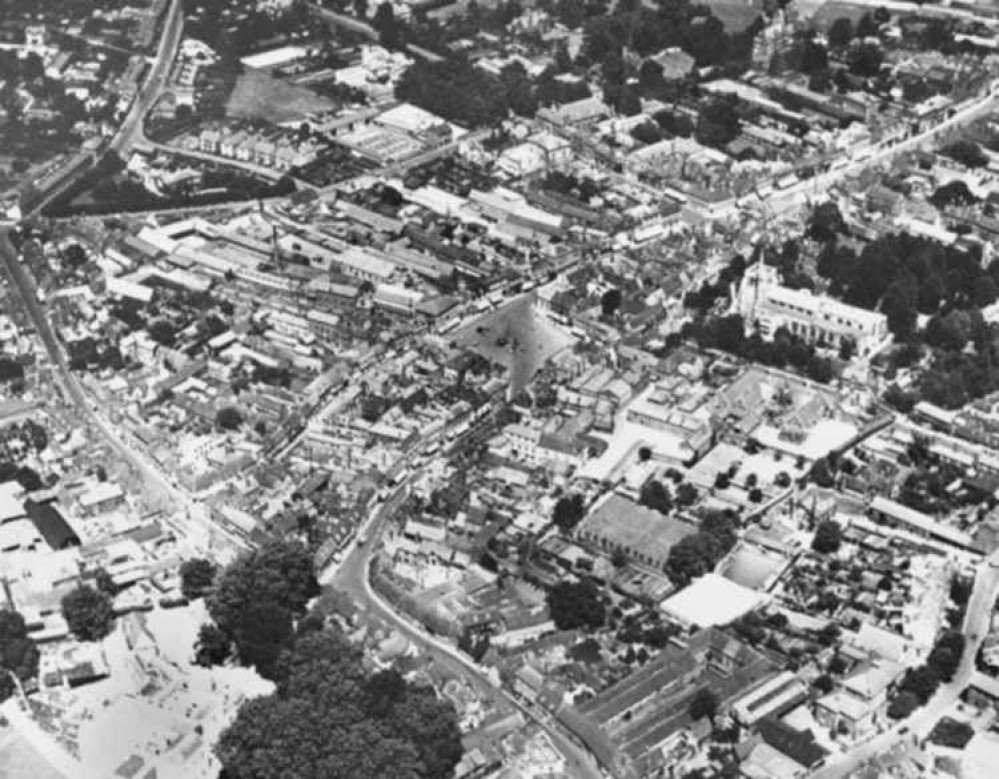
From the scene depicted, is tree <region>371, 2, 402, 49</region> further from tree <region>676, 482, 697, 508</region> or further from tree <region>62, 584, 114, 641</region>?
tree <region>62, 584, 114, 641</region>

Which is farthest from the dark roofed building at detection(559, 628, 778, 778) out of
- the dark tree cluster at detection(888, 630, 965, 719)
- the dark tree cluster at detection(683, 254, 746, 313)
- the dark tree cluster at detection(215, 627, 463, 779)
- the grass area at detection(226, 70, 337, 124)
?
the grass area at detection(226, 70, 337, 124)

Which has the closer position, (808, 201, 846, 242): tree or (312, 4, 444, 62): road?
(808, 201, 846, 242): tree

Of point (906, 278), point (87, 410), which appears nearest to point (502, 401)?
point (87, 410)

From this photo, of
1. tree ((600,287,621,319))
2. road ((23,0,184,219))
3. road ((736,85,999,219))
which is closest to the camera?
tree ((600,287,621,319))

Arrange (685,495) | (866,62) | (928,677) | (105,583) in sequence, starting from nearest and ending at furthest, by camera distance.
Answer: (928,677)
(105,583)
(685,495)
(866,62)

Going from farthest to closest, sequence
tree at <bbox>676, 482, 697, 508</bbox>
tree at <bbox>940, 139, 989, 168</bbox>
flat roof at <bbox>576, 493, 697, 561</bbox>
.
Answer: tree at <bbox>940, 139, 989, 168</bbox> < tree at <bbox>676, 482, 697, 508</bbox> < flat roof at <bbox>576, 493, 697, 561</bbox>

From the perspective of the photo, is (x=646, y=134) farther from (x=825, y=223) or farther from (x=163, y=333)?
(x=163, y=333)

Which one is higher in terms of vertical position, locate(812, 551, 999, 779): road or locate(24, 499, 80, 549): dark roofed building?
locate(812, 551, 999, 779): road
